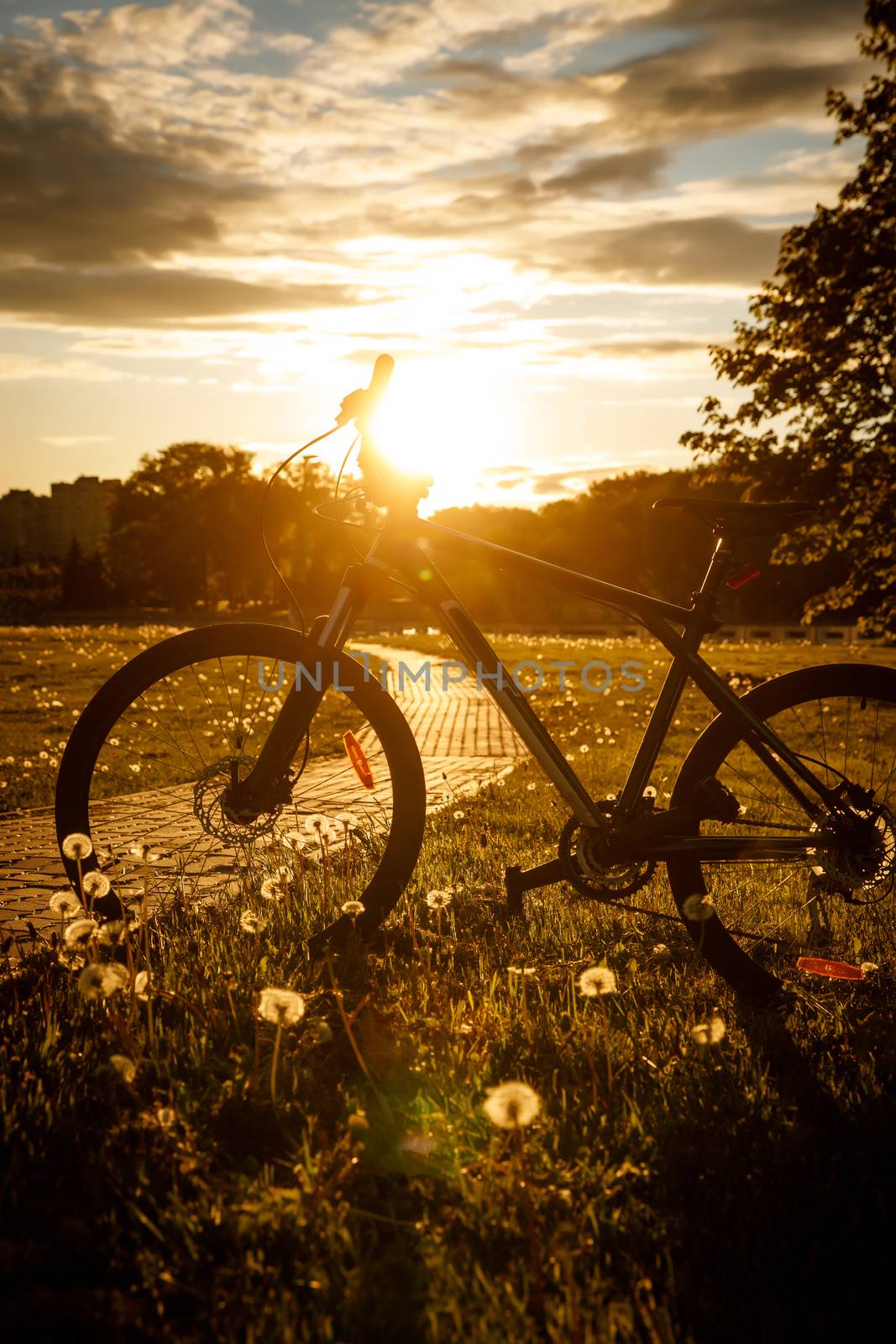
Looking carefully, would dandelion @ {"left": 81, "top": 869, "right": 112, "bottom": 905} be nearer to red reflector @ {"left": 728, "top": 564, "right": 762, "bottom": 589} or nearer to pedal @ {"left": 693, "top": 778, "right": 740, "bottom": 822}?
pedal @ {"left": 693, "top": 778, "right": 740, "bottom": 822}

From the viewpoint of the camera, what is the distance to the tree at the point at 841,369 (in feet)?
55.0

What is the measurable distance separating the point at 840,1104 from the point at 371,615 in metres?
53.2

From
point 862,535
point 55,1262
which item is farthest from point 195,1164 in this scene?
point 862,535

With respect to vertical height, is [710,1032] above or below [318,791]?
above

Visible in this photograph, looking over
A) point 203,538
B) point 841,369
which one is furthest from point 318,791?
point 203,538

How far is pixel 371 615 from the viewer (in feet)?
182

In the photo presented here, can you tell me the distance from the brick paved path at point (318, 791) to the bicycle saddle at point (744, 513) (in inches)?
75.2

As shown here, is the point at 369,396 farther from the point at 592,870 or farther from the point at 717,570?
the point at 592,870

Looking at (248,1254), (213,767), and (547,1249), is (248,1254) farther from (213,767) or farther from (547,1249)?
(213,767)

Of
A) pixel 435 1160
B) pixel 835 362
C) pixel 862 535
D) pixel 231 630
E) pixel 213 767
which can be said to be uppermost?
pixel 835 362

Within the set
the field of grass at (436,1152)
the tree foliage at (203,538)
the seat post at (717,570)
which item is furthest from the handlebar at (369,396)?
the tree foliage at (203,538)

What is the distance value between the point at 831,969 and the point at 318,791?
3.67 m

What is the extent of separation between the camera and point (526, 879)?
3.96 meters

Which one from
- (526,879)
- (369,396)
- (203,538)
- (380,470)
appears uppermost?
(203,538)
